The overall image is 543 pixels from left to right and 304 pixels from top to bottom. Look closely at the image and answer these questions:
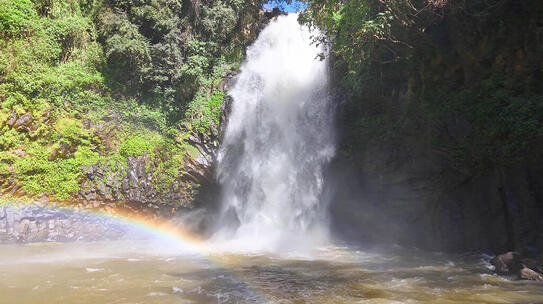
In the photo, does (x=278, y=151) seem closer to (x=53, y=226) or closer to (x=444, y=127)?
(x=444, y=127)

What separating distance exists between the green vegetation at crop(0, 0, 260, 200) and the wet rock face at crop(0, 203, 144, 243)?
0.69 m

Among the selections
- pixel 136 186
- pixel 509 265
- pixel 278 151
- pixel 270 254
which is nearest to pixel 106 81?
pixel 136 186

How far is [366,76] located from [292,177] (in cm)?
508

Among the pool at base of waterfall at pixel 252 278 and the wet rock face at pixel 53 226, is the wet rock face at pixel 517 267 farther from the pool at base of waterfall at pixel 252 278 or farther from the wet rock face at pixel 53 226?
the wet rock face at pixel 53 226

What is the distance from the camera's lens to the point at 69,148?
13094 mm

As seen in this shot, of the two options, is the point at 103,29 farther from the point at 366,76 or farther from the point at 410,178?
the point at 410,178

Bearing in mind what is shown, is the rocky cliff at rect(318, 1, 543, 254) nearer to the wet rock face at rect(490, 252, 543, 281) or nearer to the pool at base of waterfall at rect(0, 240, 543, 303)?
the wet rock face at rect(490, 252, 543, 281)

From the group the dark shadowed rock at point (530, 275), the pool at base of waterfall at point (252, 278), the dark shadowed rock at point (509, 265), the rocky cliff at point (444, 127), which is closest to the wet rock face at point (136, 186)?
the pool at base of waterfall at point (252, 278)

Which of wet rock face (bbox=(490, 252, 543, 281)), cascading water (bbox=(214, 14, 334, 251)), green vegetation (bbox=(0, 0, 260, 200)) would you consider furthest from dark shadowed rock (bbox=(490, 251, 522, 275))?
green vegetation (bbox=(0, 0, 260, 200))

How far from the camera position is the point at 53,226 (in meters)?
12.3

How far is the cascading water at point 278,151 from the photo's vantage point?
1429 centimetres

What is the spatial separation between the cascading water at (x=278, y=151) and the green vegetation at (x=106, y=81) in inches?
57.3

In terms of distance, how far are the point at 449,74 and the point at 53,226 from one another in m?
13.9

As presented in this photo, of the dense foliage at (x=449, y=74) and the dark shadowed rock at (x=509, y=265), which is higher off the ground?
the dense foliage at (x=449, y=74)
